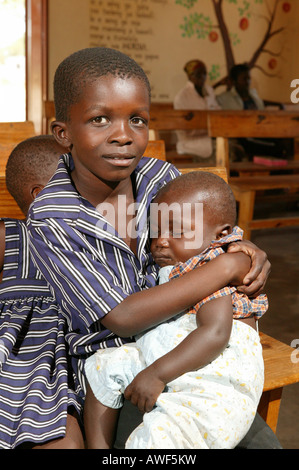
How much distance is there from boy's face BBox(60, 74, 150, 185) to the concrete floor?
56.1 inches

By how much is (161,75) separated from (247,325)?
5854mm

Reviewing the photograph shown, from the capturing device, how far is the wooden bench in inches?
156

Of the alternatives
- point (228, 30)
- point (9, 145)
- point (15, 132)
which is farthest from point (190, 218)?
point (228, 30)

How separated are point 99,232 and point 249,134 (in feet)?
10.4

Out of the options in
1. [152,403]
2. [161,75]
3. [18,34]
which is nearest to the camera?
[152,403]

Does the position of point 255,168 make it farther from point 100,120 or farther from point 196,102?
point 100,120

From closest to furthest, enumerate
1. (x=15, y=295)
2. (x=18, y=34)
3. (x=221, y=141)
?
(x=15, y=295), (x=221, y=141), (x=18, y=34)

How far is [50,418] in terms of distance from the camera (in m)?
1.05

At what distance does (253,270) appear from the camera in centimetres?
116

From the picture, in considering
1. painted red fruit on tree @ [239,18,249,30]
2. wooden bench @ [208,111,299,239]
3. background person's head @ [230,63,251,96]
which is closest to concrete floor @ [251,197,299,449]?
wooden bench @ [208,111,299,239]

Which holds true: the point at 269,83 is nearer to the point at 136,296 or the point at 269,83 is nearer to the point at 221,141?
the point at 221,141

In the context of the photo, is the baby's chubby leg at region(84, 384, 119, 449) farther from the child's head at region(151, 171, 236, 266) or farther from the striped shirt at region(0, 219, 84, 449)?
the child's head at region(151, 171, 236, 266)

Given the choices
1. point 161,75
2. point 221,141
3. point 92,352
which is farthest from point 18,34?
point 92,352

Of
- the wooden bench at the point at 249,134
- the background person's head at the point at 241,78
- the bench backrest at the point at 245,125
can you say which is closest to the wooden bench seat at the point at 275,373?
the wooden bench at the point at 249,134
